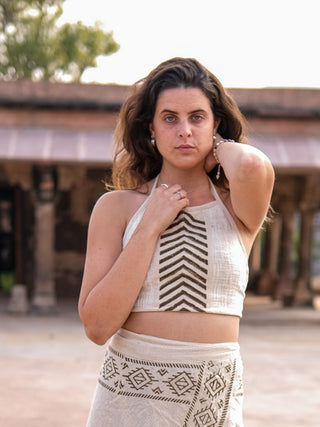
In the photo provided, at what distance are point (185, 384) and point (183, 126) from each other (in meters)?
0.61

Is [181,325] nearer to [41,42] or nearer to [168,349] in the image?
[168,349]

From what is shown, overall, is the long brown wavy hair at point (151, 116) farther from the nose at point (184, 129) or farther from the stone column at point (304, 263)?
the stone column at point (304, 263)

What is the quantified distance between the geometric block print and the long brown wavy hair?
0.50 m

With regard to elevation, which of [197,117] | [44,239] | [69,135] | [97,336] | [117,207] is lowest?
[44,239]

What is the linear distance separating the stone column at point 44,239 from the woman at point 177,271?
796cm

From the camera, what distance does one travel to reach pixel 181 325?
1.67 meters

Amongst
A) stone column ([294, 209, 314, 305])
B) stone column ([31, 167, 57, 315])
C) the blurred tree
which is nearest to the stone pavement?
stone column ([31, 167, 57, 315])

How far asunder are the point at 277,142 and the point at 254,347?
3104 millimetres

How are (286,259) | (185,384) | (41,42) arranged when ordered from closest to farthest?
(185,384), (286,259), (41,42)

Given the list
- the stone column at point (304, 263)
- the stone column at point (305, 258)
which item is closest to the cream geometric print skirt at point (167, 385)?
the stone column at point (305, 258)

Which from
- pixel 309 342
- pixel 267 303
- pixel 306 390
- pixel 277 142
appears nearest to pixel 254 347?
pixel 309 342

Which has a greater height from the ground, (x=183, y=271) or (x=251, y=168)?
(x=251, y=168)

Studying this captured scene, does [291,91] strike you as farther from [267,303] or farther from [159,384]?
[159,384]

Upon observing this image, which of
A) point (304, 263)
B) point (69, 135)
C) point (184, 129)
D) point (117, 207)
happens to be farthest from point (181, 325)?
point (304, 263)
